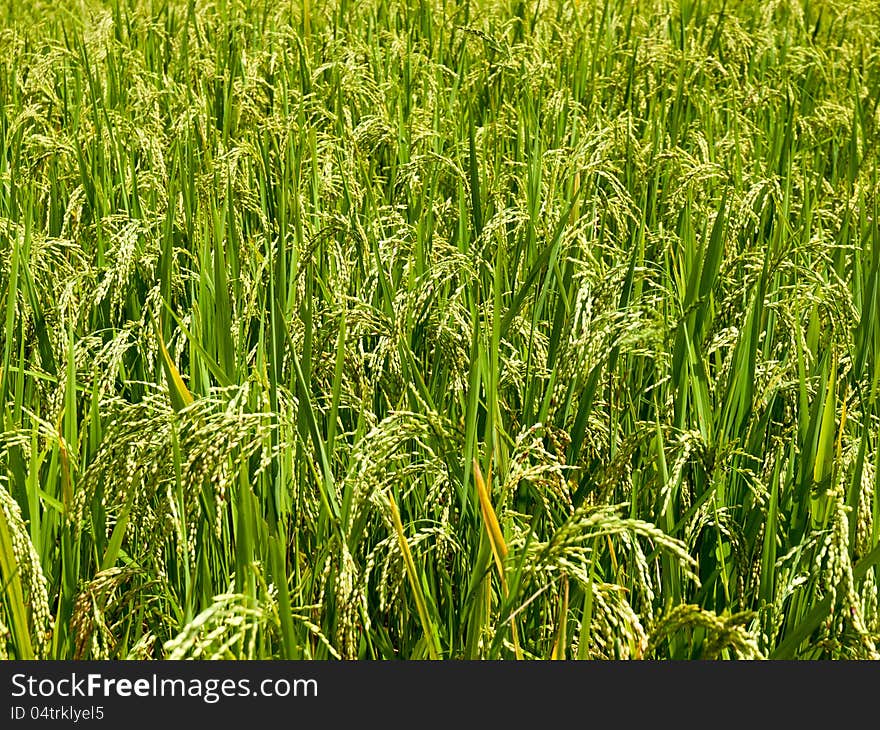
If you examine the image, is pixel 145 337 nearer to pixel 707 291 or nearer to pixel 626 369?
pixel 626 369

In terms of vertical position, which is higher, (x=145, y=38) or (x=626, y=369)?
(x=145, y=38)

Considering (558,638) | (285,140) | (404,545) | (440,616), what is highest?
(285,140)

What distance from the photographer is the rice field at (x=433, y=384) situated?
4.94 feet

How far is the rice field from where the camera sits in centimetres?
151

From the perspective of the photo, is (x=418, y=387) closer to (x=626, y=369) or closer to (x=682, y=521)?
(x=626, y=369)

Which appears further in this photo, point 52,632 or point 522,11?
point 522,11

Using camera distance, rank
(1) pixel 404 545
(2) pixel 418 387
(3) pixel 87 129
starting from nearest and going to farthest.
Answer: (1) pixel 404 545
(2) pixel 418 387
(3) pixel 87 129

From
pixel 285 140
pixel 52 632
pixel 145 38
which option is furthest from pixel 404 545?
pixel 145 38

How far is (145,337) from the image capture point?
85.7 inches

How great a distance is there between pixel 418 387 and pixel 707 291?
2.22ft

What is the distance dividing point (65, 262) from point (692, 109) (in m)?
2.42

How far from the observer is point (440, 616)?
1.81 m

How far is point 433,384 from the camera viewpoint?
215 cm

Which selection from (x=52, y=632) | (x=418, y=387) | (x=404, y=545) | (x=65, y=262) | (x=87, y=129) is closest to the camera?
(x=404, y=545)
